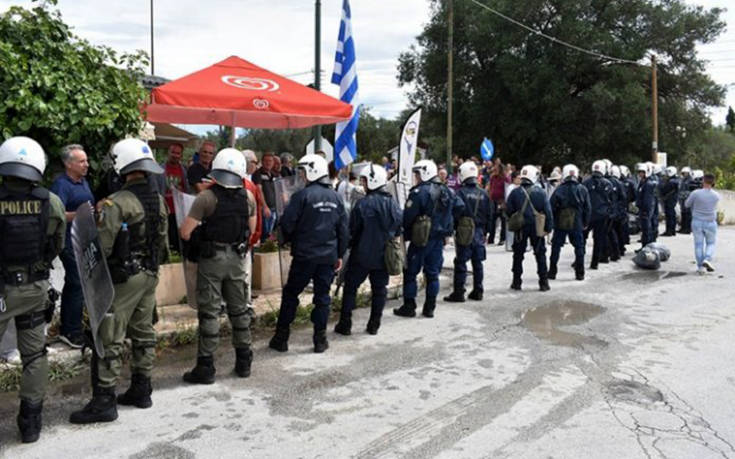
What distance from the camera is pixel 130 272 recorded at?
184 inches

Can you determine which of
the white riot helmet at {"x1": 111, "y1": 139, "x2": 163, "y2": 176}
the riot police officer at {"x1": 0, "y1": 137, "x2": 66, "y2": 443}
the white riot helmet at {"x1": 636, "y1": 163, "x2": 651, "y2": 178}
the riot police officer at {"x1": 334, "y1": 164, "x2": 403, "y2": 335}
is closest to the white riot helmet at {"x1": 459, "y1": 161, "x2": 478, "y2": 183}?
the riot police officer at {"x1": 334, "y1": 164, "x2": 403, "y2": 335}

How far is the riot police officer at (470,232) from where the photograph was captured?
8.76 m

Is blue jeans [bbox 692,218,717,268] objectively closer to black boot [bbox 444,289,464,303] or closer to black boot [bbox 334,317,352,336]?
black boot [bbox 444,289,464,303]

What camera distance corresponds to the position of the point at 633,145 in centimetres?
3006

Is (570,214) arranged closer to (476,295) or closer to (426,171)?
(476,295)

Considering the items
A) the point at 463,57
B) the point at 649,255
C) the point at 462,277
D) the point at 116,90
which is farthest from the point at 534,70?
the point at 116,90

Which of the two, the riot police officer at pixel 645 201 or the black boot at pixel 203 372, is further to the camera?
the riot police officer at pixel 645 201

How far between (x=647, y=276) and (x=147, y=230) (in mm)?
9194

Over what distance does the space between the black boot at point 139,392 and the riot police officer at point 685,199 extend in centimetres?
1643

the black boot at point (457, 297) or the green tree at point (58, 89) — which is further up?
the green tree at point (58, 89)

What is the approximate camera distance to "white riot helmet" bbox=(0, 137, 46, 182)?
13.8 feet

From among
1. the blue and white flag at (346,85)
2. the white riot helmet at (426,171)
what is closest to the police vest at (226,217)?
the white riot helmet at (426,171)

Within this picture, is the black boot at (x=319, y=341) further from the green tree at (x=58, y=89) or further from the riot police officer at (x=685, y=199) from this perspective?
the riot police officer at (x=685, y=199)

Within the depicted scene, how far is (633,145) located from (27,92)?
28.8 meters
